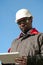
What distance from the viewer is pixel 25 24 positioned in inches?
118

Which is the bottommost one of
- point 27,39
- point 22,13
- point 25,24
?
point 27,39

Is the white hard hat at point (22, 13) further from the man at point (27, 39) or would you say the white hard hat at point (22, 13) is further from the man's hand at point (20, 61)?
the man's hand at point (20, 61)

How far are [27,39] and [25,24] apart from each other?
7.4 inches

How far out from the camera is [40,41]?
9.33 ft

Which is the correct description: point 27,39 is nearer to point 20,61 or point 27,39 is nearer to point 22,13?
point 22,13

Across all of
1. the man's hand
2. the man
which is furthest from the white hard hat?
the man's hand

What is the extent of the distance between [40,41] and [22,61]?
51 centimetres

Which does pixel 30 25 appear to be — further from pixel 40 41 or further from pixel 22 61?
pixel 22 61

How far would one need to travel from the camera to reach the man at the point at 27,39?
2795 millimetres

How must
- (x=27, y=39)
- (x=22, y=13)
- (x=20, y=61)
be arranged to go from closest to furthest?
(x=20, y=61), (x=27, y=39), (x=22, y=13)

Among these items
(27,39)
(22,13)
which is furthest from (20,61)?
(22,13)

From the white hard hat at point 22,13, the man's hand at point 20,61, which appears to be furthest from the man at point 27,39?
the man's hand at point 20,61

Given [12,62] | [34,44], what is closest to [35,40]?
[34,44]

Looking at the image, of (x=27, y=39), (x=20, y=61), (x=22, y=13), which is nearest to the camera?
(x=20, y=61)
